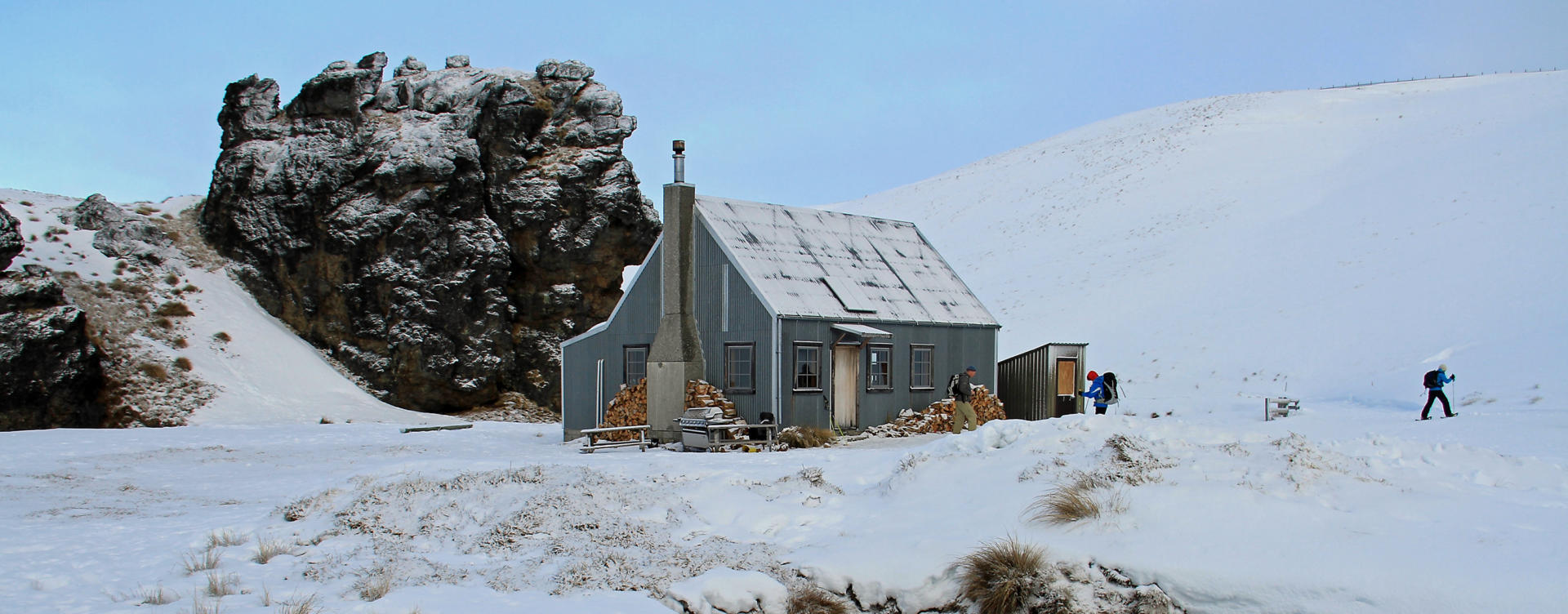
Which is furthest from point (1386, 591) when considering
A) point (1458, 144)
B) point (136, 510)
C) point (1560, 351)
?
point (1458, 144)

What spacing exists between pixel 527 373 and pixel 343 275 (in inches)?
318

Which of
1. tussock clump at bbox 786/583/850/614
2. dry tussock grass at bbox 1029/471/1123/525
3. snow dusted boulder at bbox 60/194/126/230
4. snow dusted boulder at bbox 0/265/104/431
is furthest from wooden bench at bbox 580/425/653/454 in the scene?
snow dusted boulder at bbox 60/194/126/230

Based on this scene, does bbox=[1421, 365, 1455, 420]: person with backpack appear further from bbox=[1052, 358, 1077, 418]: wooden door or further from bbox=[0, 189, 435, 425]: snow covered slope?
bbox=[0, 189, 435, 425]: snow covered slope

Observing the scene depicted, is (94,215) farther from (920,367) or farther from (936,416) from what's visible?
(936,416)

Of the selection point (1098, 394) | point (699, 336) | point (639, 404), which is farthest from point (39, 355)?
point (1098, 394)

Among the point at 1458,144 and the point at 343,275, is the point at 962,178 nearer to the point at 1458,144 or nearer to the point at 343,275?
the point at 1458,144

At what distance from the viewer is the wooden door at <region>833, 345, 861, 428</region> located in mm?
20859

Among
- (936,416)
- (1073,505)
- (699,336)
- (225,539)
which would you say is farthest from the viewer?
(936,416)

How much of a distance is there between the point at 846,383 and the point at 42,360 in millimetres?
25230

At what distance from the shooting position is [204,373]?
32.9 metres

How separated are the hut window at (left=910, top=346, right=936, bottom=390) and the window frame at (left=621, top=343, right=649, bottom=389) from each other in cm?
603

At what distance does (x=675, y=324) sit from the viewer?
816 inches

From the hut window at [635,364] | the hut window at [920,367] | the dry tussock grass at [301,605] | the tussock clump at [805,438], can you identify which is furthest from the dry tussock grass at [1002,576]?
the hut window at [635,364]

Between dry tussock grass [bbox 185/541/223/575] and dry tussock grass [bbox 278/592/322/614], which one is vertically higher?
dry tussock grass [bbox 185/541/223/575]
